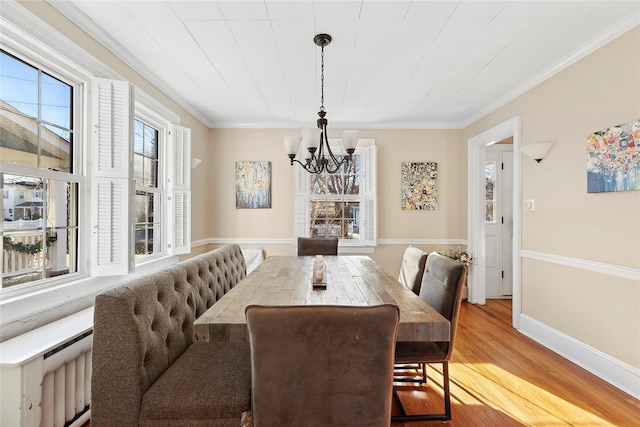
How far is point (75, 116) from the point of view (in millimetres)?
2201

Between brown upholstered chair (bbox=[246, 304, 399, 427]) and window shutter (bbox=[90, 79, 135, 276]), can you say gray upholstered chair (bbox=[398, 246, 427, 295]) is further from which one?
window shutter (bbox=[90, 79, 135, 276])

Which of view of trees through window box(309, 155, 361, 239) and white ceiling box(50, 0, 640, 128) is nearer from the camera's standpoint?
white ceiling box(50, 0, 640, 128)

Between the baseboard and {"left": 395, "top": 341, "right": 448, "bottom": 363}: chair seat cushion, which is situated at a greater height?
{"left": 395, "top": 341, "right": 448, "bottom": 363}: chair seat cushion

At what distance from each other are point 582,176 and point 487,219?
219 cm

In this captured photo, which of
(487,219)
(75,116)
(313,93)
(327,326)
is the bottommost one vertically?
(327,326)

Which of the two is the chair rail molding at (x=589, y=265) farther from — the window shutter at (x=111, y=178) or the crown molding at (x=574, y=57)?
the window shutter at (x=111, y=178)

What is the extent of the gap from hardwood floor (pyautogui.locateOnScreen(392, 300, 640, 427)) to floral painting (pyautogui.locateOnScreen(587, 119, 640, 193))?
54.8 inches

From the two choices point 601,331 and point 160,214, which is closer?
point 601,331

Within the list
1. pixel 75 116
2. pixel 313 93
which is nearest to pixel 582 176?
pixel 313 93

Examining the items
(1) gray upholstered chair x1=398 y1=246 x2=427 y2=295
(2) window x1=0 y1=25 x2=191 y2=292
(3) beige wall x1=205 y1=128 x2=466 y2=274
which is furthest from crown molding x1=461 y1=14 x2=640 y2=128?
(2) window x1=0 y1=25 x2=191 y2=292

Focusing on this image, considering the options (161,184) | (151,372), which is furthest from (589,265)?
(161,184)

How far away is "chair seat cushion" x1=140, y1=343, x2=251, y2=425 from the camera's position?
1256mm

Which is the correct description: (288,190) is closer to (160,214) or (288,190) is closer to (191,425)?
(160,214)

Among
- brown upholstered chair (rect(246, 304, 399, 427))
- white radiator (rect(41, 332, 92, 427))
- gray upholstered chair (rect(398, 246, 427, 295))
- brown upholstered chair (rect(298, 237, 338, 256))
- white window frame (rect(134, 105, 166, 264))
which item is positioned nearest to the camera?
brown upholstered chair (rect(246, 304, 399, 427))
